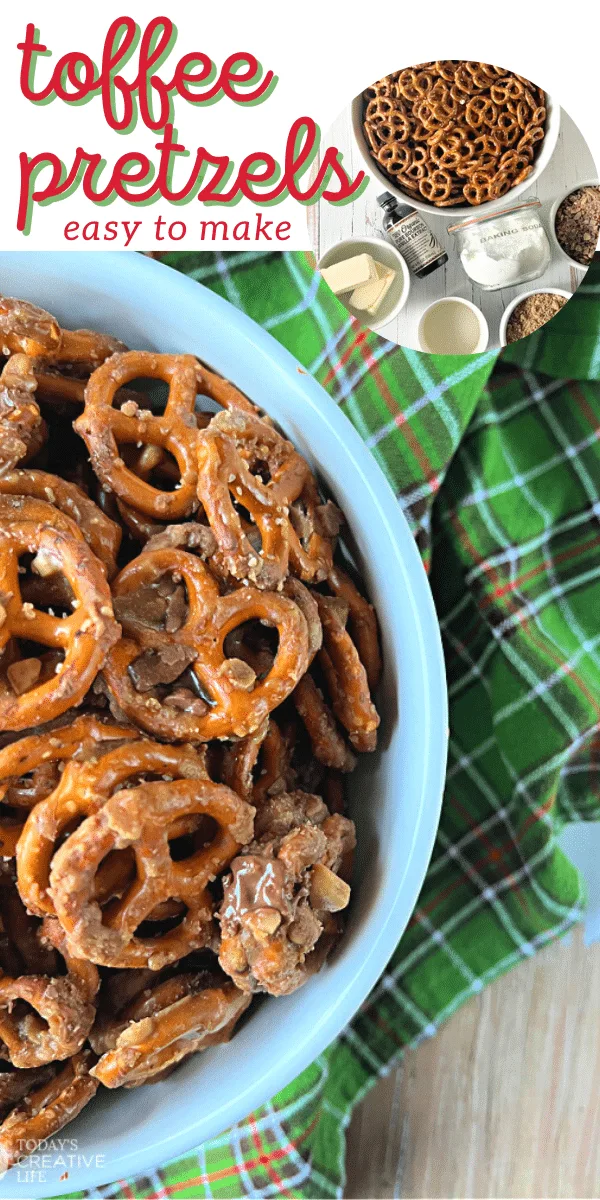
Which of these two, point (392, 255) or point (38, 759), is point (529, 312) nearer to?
point (392, 255)

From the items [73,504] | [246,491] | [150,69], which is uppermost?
[150,69]

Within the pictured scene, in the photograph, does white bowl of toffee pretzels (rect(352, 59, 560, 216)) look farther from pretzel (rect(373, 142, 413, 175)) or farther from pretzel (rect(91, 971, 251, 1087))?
pretzel (rect(91, 971, 251, 1087))

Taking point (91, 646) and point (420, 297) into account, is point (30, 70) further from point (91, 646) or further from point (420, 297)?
point (91, 646)

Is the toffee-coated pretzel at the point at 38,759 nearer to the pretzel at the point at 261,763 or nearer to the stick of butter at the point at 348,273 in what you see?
the pretzel at the point at 261,763

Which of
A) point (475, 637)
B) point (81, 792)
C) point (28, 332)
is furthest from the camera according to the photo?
point (475, 637)

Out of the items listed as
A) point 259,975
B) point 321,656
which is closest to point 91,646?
point 321,656

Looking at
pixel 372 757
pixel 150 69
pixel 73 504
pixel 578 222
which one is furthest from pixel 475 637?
pixel 150 69
